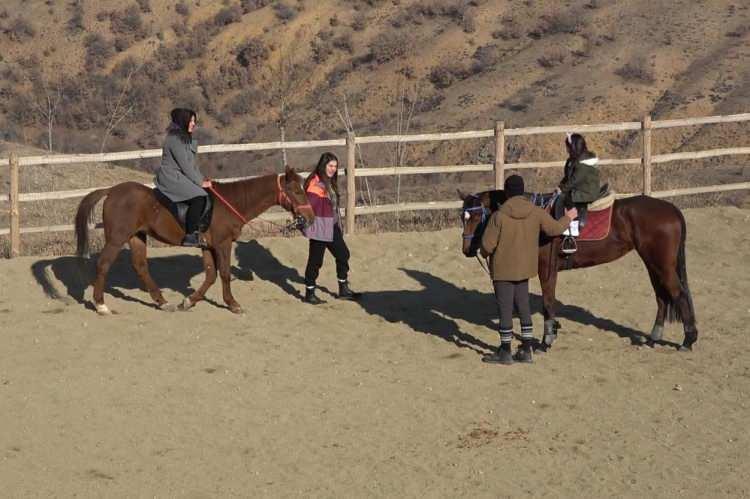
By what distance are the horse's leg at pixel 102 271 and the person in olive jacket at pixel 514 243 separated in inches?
169

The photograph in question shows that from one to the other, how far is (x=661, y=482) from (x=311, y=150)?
84.4ft

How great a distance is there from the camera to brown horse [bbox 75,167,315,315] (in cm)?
1254

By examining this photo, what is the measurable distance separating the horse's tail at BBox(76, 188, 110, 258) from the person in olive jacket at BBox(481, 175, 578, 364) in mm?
4514

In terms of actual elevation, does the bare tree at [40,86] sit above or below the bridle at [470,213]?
above

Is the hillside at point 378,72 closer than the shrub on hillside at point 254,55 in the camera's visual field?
Yes

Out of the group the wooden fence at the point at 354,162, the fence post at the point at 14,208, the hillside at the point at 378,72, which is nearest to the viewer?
the fence post at the point at 14,208

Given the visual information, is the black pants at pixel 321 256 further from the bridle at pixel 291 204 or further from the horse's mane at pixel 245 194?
the horse's mane at pixel 245 194

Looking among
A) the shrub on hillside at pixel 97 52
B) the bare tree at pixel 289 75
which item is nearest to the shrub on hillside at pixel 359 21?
the bare tree at pixel 289 75

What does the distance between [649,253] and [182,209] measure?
4834 millimetres

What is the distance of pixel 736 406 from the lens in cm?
979

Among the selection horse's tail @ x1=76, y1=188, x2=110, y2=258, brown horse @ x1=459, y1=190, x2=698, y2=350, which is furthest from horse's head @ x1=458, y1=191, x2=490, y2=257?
horse's tail @ x1=76, y1=188, x2=110, y2=258

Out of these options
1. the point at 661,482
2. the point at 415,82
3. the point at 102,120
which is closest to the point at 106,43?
the point at 102,120

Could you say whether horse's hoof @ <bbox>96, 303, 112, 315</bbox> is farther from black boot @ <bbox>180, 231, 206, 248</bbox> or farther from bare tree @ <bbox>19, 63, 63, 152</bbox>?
bare tree @ <bbox>19, 63, 63, 152</bbox>

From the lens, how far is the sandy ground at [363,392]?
829 centimetres
